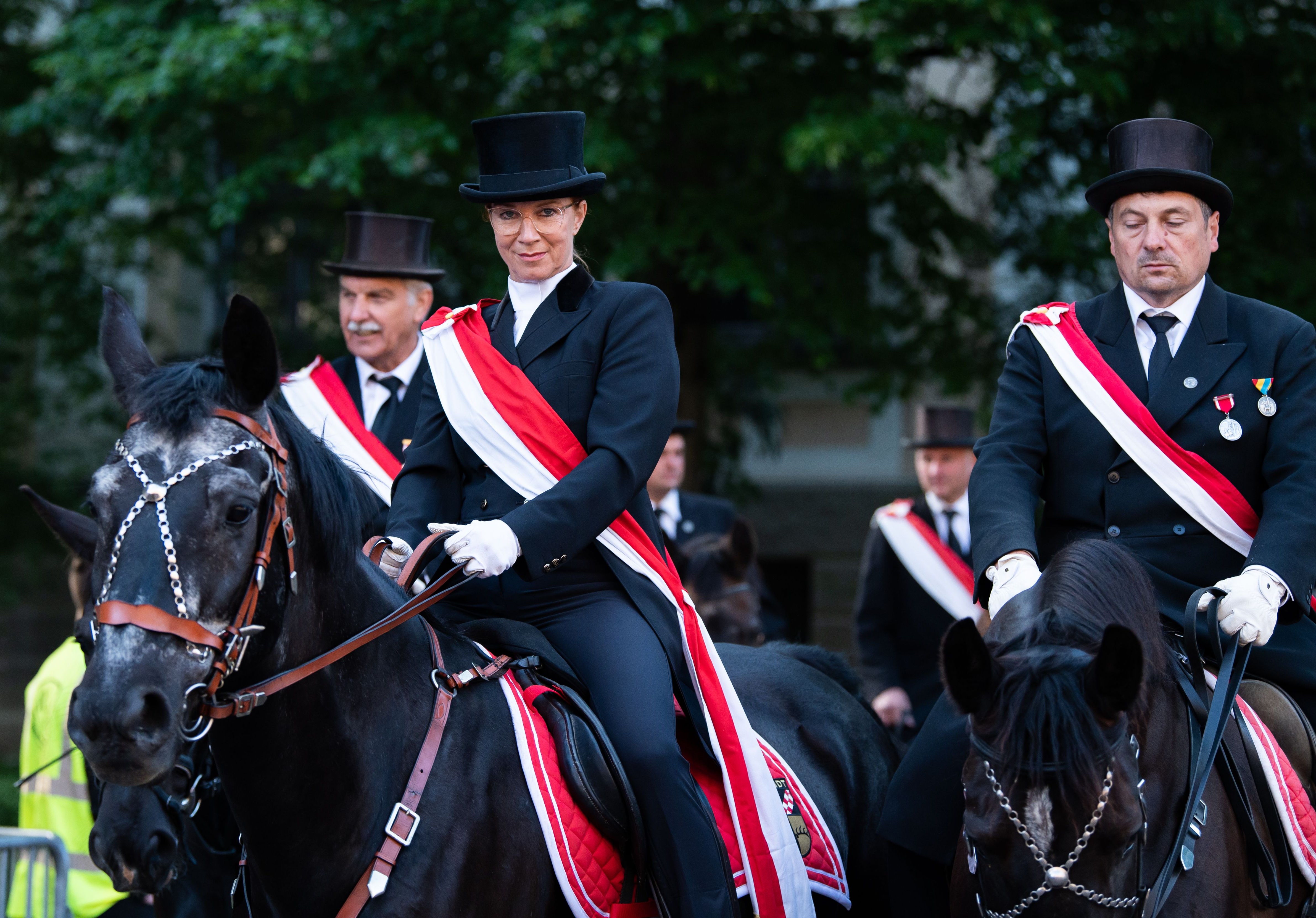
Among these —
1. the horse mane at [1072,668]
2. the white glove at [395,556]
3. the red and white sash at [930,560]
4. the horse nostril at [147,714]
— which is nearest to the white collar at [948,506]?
the red and white sash at [930,560]

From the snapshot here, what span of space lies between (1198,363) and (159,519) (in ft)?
9.03

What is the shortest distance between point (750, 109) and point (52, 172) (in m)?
5.80

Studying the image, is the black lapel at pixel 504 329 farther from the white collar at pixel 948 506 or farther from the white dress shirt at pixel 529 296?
the white collar at pixel 948 506

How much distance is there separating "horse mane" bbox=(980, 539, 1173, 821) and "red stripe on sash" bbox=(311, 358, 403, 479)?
99.6 inches

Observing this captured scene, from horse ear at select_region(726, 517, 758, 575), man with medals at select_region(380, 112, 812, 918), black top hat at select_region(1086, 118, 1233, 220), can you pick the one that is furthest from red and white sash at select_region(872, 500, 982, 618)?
man with medals at select_region(380, 112, 812, 918)

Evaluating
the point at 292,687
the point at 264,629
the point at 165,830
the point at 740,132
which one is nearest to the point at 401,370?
the point at 165,830

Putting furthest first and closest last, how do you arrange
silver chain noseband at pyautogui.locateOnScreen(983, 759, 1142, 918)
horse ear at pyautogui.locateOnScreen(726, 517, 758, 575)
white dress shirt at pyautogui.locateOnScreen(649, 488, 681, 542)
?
white dress shirt at pyautogui.locateOnScreen(649, 488, 681, 542) < horse ear at pyautogui.locateOnScreen(726, 517, 758, 575) < silver chain noseband at pyautogui.locateOnScreen(983, 759, 1142, 918)

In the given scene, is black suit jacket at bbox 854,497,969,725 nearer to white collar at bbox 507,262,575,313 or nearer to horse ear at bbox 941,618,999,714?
white collar at bbox 507,262,575,313

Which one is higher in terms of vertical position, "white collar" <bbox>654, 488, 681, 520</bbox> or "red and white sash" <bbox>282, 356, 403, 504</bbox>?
"red and white sash" <bbox>282, 356, 403, 504</bbox>

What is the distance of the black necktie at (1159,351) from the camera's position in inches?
159

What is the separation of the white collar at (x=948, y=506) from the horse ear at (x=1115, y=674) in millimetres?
4605

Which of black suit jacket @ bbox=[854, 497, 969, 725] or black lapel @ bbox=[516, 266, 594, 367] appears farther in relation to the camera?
black suit jacket @ bbox=[854, 497, 969, 725]

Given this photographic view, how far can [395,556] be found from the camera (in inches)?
152

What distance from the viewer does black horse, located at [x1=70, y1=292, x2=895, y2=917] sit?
2.77 metres
